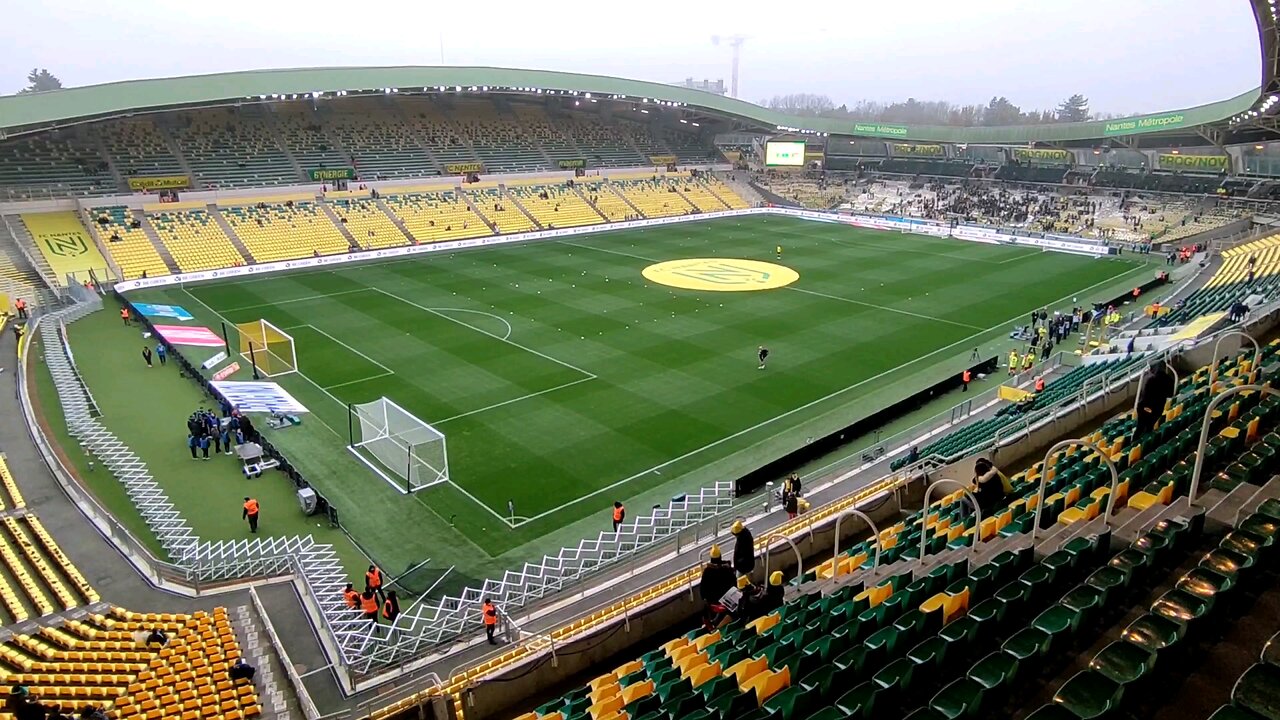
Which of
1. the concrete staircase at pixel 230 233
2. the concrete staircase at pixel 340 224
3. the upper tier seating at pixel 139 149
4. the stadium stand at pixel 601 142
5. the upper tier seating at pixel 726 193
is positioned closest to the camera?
the concrete staircase at pixel 230 233

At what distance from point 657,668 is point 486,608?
14.8 ft

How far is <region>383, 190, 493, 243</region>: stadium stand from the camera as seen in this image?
56312 mm

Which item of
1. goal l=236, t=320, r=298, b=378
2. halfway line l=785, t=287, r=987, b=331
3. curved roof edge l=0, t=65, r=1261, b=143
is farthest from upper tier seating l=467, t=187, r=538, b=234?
goal l=236, t=320, r=298, b=378

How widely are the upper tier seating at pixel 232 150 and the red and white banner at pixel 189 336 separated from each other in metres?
25.8

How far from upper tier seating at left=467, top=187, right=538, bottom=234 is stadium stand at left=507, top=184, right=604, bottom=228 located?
3.84ft

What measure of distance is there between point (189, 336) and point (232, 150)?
32202 mm

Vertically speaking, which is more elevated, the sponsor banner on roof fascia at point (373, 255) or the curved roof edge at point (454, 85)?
the curved roof edge at point (454, 85)

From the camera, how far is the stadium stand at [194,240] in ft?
152

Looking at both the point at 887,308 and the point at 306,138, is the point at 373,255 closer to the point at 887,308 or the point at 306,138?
the point at 306,138

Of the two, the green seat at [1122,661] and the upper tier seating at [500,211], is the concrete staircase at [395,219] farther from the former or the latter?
the green seat at [1122,661]

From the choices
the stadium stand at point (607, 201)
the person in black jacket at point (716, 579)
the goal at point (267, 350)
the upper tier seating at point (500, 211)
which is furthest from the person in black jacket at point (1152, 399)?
the stadium stand at point (607, 201)

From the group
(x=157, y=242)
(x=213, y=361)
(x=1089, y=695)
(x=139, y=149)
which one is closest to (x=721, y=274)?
(x=213, y=361)

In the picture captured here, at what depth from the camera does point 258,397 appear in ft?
83.0

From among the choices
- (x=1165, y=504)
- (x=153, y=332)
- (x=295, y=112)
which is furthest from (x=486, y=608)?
(x=295, y=112)
